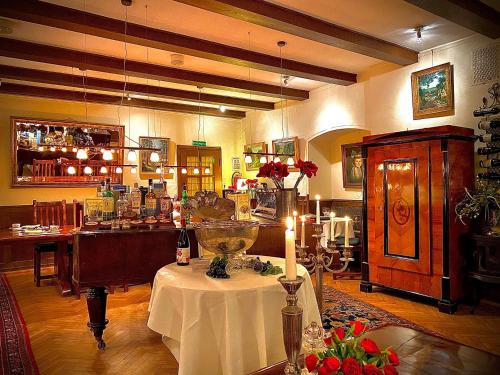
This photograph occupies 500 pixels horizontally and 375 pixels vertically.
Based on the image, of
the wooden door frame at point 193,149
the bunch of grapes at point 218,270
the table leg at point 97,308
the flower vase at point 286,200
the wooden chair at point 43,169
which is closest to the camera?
the bunch of grapes at point 218,270

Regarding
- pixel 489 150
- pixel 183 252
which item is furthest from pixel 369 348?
pixel 489 150

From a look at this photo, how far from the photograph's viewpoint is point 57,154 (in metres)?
7.28

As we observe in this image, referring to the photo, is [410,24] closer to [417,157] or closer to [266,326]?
[417,157]

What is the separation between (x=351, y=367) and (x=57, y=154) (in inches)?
304

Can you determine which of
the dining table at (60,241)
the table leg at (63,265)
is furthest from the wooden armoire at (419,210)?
the table leg at (63,265)

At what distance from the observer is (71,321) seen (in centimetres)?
385

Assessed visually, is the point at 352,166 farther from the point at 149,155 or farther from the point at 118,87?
the point at 118,87

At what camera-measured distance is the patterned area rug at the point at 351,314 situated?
3629 mm

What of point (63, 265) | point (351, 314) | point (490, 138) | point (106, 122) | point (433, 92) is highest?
point (106, 122)

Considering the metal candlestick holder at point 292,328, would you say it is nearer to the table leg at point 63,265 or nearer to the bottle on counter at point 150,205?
the bottle on counter at point 150,205

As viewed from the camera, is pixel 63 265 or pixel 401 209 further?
pixel 63 265

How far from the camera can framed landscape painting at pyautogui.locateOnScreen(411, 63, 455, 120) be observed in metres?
4.91

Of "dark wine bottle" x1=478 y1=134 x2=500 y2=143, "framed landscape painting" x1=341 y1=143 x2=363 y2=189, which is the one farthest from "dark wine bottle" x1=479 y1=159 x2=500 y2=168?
"framed landscape painting" x1=341 y1=143 x2=363 y2=189

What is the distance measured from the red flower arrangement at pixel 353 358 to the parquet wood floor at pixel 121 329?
82.9 inches
